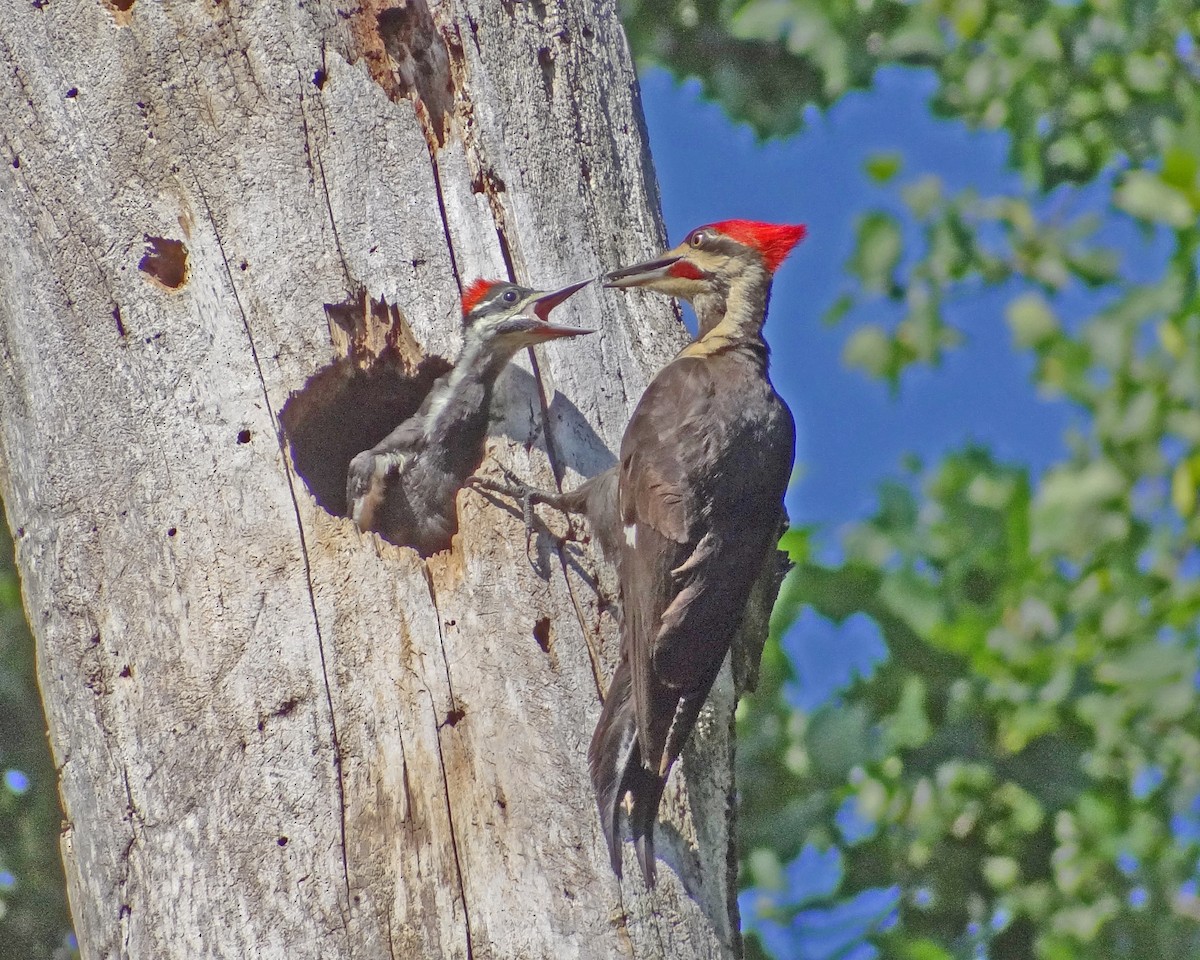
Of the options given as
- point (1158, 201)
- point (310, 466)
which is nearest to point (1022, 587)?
point (1158, 201)

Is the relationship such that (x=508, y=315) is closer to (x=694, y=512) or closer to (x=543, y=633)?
(x=694, y=512)

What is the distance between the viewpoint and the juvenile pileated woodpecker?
2.33 metres

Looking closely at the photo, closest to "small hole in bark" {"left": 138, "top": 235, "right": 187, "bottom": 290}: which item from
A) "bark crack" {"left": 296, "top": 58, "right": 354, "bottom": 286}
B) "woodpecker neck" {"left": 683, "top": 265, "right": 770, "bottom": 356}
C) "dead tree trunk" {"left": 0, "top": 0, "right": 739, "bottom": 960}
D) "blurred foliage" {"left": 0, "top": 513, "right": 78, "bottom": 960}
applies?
"dead tree trunk" {"left": 0, "top": 0, "right": 739, "bottom": 960}

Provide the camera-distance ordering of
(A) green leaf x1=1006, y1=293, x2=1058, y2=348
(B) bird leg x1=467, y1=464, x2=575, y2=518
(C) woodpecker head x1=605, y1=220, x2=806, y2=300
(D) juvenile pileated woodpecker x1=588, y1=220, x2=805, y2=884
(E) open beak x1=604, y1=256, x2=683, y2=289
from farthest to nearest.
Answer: (A) green leaf x1=1006, y1=293, x2=1058, y2=348, (C) woodpecker head x1=605, y1=220, x2=806, y2=300, (E) open beak x1=604, y1=256, x2=683, y2=289, (B) bird leg x1=467, y1=464, x2=575, y2=518, (D) juvenile pileated woodpecker x1=588, y1=220, x2=805, y2=884

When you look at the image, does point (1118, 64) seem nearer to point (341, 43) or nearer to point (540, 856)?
point (341, 43)

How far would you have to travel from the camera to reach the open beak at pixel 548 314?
278cm

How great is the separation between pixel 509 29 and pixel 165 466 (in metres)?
1.16

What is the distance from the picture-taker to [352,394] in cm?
295

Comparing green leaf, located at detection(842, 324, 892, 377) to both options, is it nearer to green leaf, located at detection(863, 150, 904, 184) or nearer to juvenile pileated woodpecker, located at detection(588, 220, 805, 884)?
green leaf, located at detection(863, 150, 904, 184)

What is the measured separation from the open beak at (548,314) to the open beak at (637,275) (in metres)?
0.05

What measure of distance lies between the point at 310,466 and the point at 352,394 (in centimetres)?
17

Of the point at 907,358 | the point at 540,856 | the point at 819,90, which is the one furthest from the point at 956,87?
the point at 540,856

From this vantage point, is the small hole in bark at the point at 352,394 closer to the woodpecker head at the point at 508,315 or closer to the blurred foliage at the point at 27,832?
the woodpecker head at the point at 508,315

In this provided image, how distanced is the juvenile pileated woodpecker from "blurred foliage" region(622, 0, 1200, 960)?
3.63 ft
